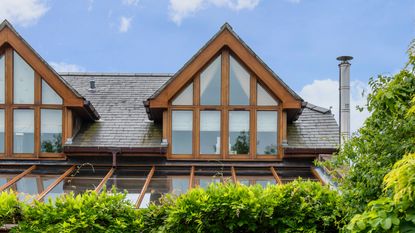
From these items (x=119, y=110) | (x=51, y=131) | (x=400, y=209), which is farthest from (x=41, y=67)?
(x=400, y=209)

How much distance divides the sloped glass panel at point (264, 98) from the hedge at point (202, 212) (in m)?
3.58

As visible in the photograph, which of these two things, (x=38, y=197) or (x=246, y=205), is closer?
(x=246, y=205)

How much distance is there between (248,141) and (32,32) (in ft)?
23.2

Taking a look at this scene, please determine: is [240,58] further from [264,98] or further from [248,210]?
[248,210]

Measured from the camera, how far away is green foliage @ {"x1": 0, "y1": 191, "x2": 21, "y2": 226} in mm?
8203

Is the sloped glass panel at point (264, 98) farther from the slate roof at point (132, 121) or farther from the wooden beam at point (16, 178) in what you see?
the wooden beam at point (16, 178)

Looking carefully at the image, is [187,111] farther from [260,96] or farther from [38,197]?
[38,197]

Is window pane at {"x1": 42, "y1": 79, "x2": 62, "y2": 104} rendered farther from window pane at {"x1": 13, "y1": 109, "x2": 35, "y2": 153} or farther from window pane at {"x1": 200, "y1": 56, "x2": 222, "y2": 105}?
window pane at {"x1": 200, "y1": 56, "x2": 222, "y2": 105}

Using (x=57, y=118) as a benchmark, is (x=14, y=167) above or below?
below

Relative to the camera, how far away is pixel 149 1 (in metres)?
12.2

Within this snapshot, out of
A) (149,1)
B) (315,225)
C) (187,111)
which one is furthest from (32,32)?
(315,225)

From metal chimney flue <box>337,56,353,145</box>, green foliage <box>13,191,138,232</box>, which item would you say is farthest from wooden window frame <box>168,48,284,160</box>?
green foliage <box>13,191,138,232</box>

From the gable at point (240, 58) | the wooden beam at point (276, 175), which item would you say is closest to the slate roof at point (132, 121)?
the wooden beam at point (276, 175)

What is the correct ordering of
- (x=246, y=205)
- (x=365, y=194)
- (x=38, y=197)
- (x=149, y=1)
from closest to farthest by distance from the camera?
(x=365, y=194)
(x=246, y=205)
(x=38, y=197)
(x=149, y=1)
